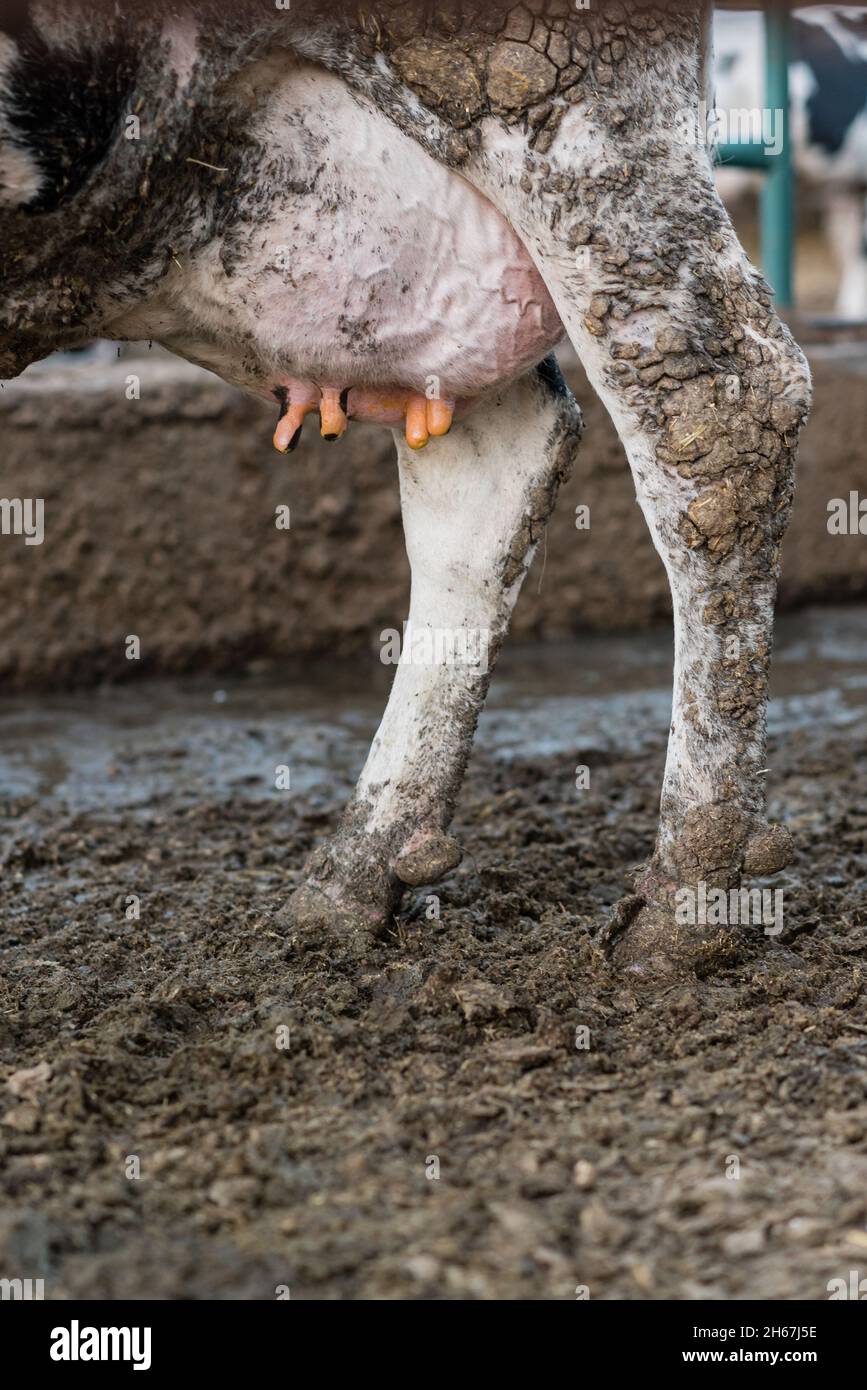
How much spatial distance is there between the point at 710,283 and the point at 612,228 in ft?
0.60

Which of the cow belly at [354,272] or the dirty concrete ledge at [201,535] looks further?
the dirty concrete ledge at [201,535]

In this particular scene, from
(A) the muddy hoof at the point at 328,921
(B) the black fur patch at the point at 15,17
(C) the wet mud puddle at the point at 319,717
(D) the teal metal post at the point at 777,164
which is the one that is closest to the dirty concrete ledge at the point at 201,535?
(C) the wet mud puddle at the point at 319,717

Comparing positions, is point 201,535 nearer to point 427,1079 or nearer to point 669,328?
point 669,328

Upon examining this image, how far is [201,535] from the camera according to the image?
534 centimetres

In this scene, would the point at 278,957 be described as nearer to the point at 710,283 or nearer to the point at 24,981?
the point at 24,981

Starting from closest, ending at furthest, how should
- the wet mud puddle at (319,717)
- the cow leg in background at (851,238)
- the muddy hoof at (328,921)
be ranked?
the muddy hoof at (328,921)
the wet mud puddle at (319,717)
the cow leg in background at (851,238)

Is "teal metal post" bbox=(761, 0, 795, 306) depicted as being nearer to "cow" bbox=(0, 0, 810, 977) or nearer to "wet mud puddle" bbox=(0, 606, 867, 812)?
"wet mud puddle" bbox=(0, 606, 867, 812)

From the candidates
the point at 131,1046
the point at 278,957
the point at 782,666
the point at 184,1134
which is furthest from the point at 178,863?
the point at 782,666

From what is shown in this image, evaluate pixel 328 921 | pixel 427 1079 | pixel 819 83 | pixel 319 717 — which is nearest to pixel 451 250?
pixel 328 921

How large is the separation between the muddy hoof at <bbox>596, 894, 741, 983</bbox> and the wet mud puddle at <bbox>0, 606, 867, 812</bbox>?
149 centimetres

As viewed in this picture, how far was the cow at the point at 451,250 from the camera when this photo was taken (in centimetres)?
235

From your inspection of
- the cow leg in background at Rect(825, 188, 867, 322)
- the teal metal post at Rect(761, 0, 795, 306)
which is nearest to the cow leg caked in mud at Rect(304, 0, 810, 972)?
the teal metal post at Rect(761, 0, 795, 306)

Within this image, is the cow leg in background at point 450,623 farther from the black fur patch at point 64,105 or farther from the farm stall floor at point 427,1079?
the black fur patch at point 64,105
